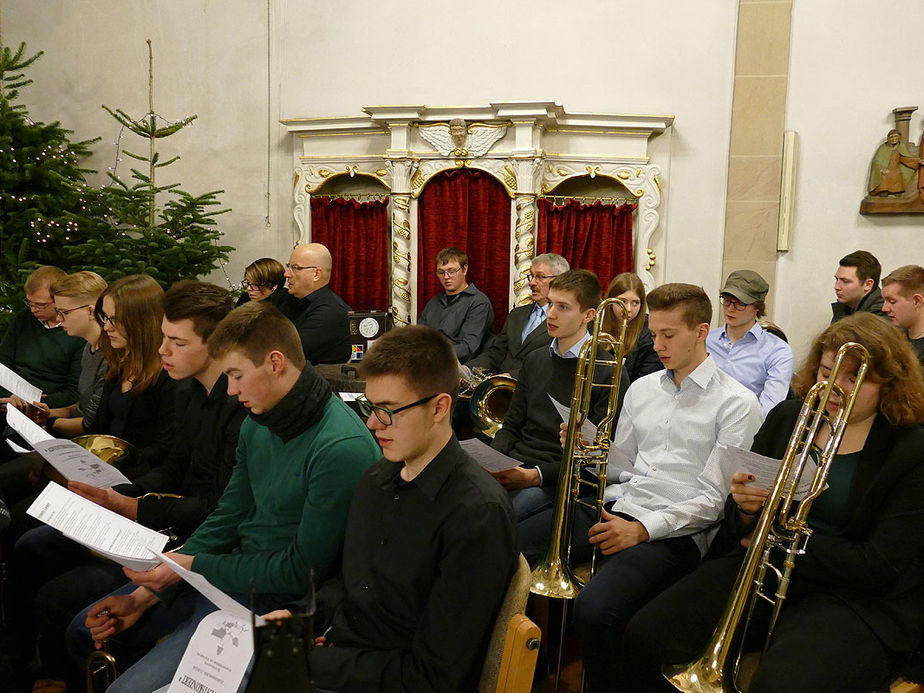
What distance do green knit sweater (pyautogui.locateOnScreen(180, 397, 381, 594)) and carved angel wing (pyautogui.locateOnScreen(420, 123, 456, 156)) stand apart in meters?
4.50

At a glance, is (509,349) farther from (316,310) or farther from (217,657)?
(217,657)

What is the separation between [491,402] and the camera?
15.0 feet

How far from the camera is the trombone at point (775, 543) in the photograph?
2100mm

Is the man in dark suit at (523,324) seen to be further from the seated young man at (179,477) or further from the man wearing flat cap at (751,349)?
the seated young man at (179,477)

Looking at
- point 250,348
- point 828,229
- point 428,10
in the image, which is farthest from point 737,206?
point 250,348

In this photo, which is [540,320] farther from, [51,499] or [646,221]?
[51,499]

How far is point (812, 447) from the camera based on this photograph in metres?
2.30

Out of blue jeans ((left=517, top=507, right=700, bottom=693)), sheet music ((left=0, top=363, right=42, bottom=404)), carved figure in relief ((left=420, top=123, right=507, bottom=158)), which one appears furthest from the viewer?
carved figure in relief ((left=420, top=123, right=507, bottom=158))

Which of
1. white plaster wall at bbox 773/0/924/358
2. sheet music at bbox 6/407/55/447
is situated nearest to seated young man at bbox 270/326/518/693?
sheet music at bbox 6/407/55/447

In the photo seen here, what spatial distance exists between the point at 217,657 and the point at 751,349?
143 inches

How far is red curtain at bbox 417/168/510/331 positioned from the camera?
6590 mm

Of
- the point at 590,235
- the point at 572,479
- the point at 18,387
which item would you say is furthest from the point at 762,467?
the point at 590,235

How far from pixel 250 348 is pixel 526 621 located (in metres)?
1.18

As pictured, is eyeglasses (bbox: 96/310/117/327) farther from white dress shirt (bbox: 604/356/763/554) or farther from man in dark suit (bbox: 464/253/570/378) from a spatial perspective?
man in dark suit (bbox: 464/253/570/378)
